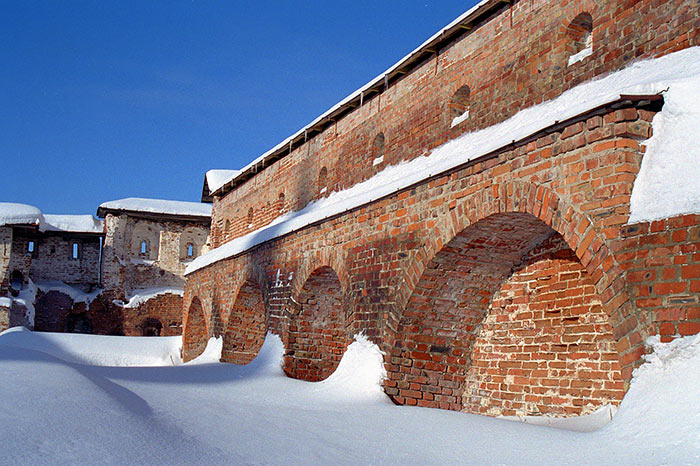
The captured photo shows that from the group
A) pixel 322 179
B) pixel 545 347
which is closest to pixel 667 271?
pixel 545 347

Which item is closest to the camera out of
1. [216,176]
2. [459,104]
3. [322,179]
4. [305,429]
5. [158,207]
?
[305,429]

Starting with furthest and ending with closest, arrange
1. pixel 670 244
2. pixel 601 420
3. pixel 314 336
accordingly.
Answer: pixel 314 336, pixel 601 420, pixel 670 244

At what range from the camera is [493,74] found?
7.66 metres

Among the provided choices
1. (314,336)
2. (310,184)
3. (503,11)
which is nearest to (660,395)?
(503,11)

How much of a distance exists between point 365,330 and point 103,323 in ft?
64.5

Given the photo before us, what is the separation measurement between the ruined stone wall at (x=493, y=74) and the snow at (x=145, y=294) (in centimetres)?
1429

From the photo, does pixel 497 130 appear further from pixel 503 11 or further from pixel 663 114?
pixel 663 114

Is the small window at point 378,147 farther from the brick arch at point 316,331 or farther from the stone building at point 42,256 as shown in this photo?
the stone building at point 42,256

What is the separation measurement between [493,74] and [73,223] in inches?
894

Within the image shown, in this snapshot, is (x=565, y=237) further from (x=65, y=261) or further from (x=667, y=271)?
(x=65, y=261)

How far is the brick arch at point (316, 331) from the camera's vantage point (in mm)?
9305

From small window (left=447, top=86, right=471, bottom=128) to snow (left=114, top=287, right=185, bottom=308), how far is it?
18.3 meters

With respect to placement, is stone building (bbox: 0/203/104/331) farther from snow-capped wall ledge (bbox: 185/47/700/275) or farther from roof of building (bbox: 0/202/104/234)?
snow-capped wall ledge (bbox: 185/47/700/275)

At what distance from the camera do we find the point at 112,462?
9.20ft
